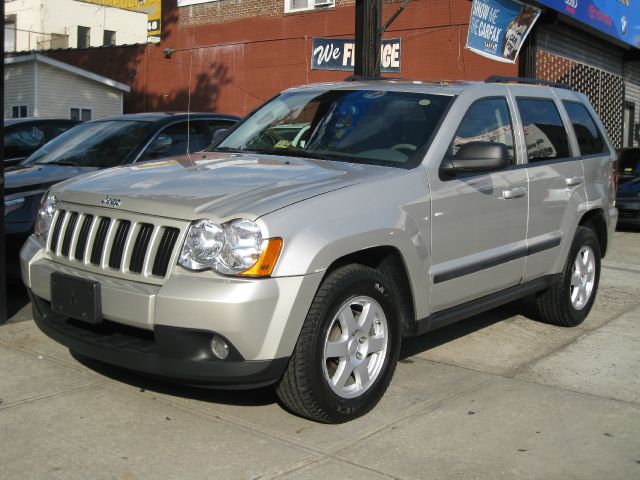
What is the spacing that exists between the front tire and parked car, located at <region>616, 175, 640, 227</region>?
9.70m

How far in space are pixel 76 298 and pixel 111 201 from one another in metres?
0.51

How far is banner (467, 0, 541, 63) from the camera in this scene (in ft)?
47.7

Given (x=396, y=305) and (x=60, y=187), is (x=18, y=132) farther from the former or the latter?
(x=396, y=305)

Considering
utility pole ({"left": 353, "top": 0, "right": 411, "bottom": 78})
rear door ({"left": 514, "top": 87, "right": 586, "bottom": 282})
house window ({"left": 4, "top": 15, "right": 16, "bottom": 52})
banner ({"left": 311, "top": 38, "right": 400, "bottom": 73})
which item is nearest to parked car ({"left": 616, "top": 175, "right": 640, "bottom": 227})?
banner ({"left": 311, "top": 38, "right": 400, "bottom": 73})

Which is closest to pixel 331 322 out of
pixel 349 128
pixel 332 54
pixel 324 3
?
pixel 349 128

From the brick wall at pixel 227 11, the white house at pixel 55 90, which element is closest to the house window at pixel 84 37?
the white house at pixel 55 90

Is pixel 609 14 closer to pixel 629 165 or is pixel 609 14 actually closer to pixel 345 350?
pixel 629 165

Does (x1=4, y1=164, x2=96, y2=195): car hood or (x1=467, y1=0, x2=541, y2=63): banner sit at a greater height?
(x1=467, y1=0, x2=541, y2=63): banner

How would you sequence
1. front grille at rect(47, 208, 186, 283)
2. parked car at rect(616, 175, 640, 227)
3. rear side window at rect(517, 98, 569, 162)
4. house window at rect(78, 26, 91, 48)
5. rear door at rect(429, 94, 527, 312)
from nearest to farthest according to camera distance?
front grille at rect(47, 208, 186, 283) → rear door at rect(429, 94, 527, 312) → rear side window at rect(517, 98, 569, 162) → parked car at rect(616, 175, 640, 227) → house window at rect(78, 26, 91, 48)

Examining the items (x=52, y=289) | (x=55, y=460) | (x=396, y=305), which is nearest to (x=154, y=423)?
(x=55, y=460)

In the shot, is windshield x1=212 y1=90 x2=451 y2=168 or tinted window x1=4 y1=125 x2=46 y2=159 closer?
windshield x1=212 y1=90 x2=451 y2=168

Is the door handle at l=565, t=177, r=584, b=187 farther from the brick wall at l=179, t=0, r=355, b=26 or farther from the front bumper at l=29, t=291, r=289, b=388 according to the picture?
the brick wall at l=179, t=0, r=355, b=26

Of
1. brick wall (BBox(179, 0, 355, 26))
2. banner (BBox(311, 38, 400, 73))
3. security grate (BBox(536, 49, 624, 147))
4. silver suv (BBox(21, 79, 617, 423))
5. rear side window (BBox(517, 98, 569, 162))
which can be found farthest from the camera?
brick wall (BBox(179, 0, 355, 26))

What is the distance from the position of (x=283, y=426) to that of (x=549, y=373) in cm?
195
